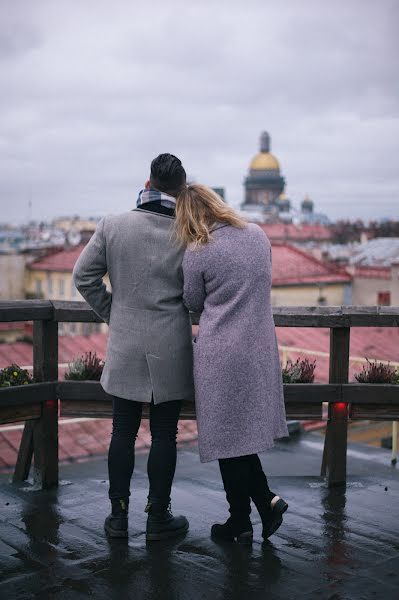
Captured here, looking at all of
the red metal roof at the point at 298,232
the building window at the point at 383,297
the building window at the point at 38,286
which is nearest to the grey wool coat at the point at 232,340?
the building window at the point at 383,297

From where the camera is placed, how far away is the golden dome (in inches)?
6211

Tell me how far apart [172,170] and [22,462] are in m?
2.06

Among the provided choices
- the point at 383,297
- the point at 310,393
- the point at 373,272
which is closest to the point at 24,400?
the point at 310,393

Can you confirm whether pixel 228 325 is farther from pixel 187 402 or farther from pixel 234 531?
pixel 187 402

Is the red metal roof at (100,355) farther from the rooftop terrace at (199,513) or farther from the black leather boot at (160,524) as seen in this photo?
the black leather boot at (160,524)

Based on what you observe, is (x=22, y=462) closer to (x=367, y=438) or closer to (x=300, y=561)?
(x=300, y=561)

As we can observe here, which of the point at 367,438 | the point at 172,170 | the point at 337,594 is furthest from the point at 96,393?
the point at 367,438

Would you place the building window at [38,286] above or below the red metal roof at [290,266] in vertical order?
below

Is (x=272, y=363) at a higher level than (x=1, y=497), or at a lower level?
higher

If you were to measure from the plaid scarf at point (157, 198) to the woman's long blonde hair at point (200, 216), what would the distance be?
0.18ft

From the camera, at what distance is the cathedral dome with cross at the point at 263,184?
155m

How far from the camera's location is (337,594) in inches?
116

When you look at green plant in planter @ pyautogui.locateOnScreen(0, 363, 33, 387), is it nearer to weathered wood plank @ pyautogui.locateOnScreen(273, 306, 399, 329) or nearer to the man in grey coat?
the man in grey coat

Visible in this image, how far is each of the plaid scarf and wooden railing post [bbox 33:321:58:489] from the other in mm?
1189
